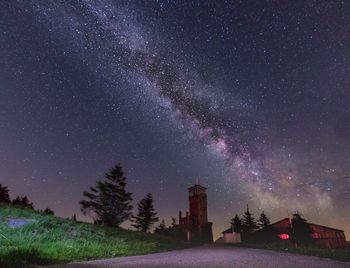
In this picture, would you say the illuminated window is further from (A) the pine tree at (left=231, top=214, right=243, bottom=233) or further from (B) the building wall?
(A) the pine tree at (left=231, top=214, right=243, bottom=233)

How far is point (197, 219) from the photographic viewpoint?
58875 mm

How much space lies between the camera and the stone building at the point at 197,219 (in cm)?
5653

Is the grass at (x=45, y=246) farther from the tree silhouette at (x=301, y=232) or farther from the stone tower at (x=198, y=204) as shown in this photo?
the stone tower at (x=198, y=204)

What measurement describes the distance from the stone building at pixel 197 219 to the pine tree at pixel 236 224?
9772 mm

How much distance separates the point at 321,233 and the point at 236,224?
19.8 meters

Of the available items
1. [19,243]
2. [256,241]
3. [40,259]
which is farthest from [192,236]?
[40,259]

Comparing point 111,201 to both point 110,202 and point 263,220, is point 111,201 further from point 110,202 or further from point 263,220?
point 263,220

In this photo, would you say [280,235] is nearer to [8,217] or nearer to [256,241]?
[256,241]

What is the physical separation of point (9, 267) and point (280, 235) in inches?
2004

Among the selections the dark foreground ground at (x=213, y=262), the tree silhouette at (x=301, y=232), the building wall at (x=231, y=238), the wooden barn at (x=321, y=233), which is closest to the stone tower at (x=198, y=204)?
the building wall at (x=231, y=238)

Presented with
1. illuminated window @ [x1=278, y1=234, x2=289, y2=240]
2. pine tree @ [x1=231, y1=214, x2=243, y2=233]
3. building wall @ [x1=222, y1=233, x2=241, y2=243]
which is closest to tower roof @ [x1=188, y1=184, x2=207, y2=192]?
pine tree @ [x1=231, y1=214, x2=243, y2=233]

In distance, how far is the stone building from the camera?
56531 millimetres

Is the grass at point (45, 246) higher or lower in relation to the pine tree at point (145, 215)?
lower

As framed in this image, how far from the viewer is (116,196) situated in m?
47.4
